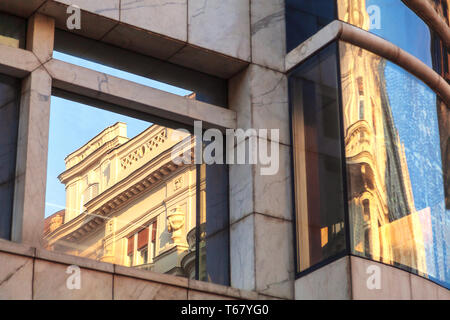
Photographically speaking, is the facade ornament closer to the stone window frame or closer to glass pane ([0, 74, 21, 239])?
the stone window frame

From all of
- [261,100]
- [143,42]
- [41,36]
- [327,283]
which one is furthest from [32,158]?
[327,283]

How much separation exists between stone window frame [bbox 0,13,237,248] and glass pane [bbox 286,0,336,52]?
2.21m

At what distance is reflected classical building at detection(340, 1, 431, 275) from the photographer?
1700cm

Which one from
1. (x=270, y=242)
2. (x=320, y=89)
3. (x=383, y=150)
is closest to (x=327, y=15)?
Answer: (x=320, y=89)

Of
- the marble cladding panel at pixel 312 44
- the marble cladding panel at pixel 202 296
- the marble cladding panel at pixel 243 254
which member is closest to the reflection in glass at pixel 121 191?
the marble cladding panel at pixel 243 254

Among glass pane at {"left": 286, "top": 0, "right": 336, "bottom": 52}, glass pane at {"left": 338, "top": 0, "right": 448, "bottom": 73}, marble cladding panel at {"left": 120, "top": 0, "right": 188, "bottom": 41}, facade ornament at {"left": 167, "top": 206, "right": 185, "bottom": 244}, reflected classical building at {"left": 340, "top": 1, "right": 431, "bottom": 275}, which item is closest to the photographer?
reflected classical building at {"left": 340, "top": 1, "right": 431, "bottom": 275}

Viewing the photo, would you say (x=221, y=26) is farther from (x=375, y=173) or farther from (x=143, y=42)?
(x=375, y=173)

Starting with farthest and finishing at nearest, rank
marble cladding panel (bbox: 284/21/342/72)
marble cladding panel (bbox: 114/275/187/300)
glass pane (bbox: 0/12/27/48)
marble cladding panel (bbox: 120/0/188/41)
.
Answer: marble cladding panel (bbox: 284/21/342/72)
marble cladding panel (bbox: 120/0/188/41)
glass pane (bbox: 0/12/27/48)
marble cladding panel (bbox: 114/275/187/300)

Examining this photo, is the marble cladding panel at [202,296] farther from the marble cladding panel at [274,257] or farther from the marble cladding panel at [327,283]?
the marble cladding panel at [327,283]

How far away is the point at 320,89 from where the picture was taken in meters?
18.0

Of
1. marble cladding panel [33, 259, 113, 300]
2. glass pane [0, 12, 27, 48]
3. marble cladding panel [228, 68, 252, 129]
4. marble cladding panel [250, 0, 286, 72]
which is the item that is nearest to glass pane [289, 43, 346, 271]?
marble cladding panel [250, 0, 286, 72]

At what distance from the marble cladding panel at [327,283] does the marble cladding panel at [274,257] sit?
10.0 inches

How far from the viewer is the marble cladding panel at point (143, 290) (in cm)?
1563
